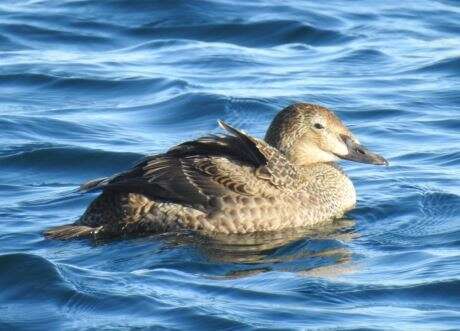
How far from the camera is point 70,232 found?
1100 centimetres

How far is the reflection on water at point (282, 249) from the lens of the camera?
10523mm

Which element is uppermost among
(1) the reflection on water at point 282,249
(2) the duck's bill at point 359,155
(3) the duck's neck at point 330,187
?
(2) the duck's bill at point 359,155

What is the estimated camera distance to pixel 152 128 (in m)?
14.9

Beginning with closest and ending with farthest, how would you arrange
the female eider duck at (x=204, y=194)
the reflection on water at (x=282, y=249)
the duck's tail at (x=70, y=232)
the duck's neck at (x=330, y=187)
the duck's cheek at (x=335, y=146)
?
the reflection on water at (x=282, y=249) → the duck's tail at (x=70, y=232) → the female eider duck at (x=204, y=194) → the duck's neck at (x=330, y=187) → the duck's cheek at (x=335, y=146)

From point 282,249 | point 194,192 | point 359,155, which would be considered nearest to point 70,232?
point 194,192

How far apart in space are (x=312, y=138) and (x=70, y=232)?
2.38 metres

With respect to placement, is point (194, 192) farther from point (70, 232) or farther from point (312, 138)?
point (312, 138)

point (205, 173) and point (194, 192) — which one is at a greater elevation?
point (205, 173)

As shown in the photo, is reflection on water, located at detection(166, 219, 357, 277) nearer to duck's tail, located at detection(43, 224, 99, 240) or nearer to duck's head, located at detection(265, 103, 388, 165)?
duck's tail, located at detection(43, 224, 99, 240)

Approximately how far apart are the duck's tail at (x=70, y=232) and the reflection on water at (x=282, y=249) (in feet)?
1.93

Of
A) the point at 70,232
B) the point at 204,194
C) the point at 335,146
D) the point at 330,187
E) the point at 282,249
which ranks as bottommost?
the point at 282,249

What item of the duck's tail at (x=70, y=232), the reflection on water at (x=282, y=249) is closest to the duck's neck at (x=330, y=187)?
the reflection on water at (x=282, y=249)

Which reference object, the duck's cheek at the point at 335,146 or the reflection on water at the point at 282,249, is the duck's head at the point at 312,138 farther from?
the reflection on water at the point at 282,249

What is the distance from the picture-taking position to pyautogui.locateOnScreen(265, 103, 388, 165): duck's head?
1227 cm
